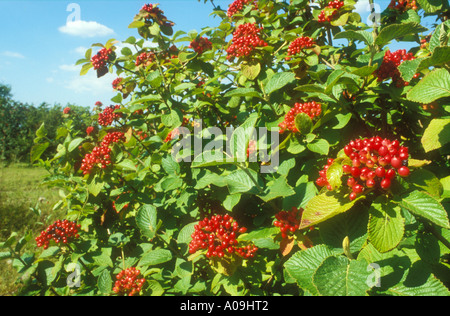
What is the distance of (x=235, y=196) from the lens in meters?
1.58

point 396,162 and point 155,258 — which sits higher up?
point 396,162

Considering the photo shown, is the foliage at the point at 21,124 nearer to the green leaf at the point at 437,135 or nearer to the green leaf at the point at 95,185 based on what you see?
the green leaf at the point at 95,185

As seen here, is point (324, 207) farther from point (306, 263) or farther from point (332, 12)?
point (332, 12)

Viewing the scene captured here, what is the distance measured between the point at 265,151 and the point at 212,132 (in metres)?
0.56

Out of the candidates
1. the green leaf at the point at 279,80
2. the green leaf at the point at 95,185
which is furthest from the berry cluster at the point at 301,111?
the green leaf at the point at 95,185

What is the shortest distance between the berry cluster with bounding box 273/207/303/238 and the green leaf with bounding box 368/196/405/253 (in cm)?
46

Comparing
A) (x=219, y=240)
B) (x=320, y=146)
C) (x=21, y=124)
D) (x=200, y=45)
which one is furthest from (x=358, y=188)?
(x=21, y=124)

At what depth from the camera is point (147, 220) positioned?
1.78 m

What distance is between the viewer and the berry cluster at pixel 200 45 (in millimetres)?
2338

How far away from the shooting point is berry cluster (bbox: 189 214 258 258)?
4.93ft

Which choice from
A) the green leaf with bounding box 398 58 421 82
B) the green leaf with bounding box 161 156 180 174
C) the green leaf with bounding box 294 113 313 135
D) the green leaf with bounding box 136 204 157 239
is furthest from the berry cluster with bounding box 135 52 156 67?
the green leaf with bounding box 398 58 421 82

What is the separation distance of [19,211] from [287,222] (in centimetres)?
776
